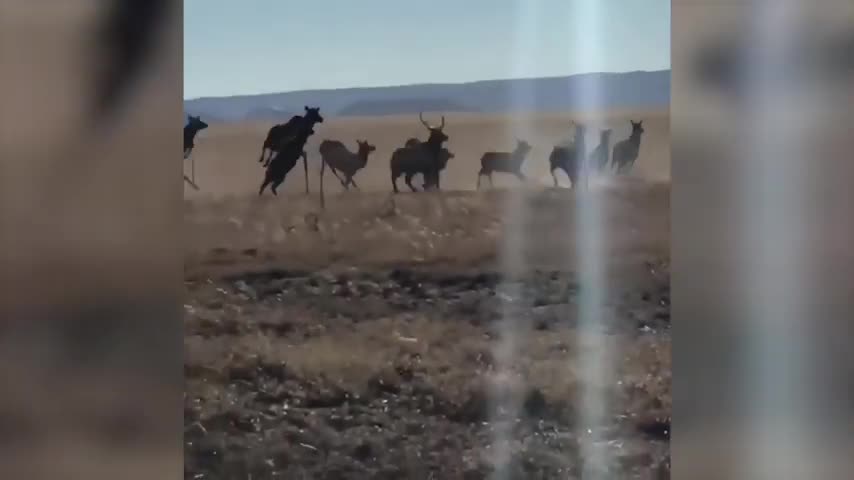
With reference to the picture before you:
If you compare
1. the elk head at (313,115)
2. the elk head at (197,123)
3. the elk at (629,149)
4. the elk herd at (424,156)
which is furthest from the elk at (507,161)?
the elk head at (197,123)

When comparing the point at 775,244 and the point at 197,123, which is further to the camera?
the point at 197,123

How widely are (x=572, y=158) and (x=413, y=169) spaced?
192 millimetres

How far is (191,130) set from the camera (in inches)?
40.6

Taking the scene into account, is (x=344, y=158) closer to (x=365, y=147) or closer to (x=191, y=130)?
(x=365, y=147)

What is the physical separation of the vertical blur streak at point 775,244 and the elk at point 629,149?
114 mm

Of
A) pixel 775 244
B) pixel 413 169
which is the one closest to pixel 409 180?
pixel 413 169

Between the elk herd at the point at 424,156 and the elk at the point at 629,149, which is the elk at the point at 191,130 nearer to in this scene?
the elk herd at the point at 424,156

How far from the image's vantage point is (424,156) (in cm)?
98

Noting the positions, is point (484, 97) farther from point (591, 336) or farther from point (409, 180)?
point (591, 336)

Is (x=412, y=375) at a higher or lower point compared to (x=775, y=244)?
lower

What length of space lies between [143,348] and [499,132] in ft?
1.76

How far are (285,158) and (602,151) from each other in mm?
387

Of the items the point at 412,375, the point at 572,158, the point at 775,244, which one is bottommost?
the point at 412,375

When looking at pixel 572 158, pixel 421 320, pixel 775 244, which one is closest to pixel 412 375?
pixel 421 320
